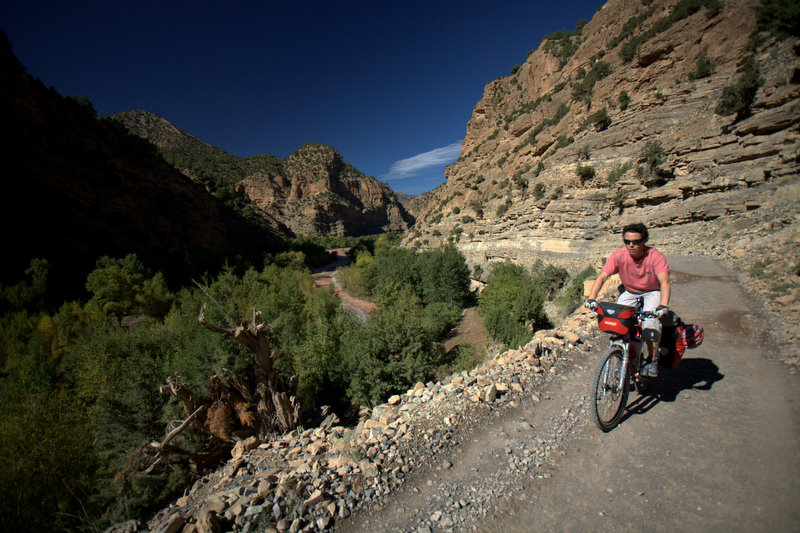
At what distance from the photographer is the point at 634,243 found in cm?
338

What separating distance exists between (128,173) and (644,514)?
56.4 meters

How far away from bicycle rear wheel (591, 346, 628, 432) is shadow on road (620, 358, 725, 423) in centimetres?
22

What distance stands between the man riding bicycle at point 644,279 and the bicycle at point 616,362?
10 cm

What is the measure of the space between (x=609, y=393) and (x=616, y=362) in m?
0.38

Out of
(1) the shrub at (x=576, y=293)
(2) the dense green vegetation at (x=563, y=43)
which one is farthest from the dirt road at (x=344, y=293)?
(2) the dense green vegetation at (x=563, y=43)

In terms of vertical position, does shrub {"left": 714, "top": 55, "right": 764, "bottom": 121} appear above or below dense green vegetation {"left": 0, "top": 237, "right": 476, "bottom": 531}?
above

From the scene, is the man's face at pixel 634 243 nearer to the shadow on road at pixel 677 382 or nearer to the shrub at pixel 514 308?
A: the shadow on road at pixel 677 382

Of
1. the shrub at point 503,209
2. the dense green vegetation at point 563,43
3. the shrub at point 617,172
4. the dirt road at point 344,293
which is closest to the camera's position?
the shrub at point 617,172

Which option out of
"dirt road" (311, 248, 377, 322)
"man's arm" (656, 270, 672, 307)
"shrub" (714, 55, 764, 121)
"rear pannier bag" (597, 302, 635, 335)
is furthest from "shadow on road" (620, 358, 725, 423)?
"dirt road" (311, 248, 377, 322)

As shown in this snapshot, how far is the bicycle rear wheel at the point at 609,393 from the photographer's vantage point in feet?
10.8

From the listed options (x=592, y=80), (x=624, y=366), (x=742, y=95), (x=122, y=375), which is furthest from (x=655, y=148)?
(x=122, y=375)

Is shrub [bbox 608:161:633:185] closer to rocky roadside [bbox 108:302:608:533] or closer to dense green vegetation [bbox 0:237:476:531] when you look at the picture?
dense green vegetation [bbox 0:237:476:531]

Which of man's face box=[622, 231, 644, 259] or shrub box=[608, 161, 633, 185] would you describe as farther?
shrub box=[608, 161, 633, 185]

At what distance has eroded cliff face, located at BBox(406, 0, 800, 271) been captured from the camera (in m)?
11.8
